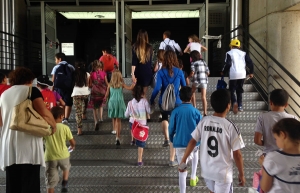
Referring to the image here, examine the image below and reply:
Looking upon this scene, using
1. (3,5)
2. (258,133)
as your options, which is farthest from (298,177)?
(3,5)

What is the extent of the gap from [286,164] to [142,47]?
381 centimetres

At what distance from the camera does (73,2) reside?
10688 mm

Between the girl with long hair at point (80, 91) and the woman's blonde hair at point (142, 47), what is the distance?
1.24m

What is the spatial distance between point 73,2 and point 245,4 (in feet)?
18.6

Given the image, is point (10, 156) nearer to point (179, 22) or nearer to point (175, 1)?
point (175, 1)

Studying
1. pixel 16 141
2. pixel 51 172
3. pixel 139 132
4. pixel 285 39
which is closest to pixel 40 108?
pixel 16 141

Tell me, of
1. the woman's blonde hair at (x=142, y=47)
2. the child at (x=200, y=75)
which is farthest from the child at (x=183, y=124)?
the child at (x=200, y=75)

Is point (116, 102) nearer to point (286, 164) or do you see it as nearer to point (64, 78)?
point (64, 78)

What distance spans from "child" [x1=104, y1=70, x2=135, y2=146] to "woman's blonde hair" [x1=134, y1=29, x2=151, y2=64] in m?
0.52

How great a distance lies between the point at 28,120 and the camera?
127 inches

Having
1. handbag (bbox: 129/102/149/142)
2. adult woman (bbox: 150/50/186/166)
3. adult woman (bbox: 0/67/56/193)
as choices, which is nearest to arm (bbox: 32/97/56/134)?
adult woman (bbox: 0/67/56/193)

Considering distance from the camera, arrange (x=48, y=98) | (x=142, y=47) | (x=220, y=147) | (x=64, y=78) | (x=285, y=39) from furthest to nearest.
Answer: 1. (x=285, y=39)
2. (x=64, y=78)
3. (x=142, y=47)
4. (x=48, y=98)
5. (x=220, y=147)

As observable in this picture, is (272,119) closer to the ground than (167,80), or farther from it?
closer to the ground

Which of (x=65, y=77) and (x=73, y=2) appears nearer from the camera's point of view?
(x=65, y=77)
